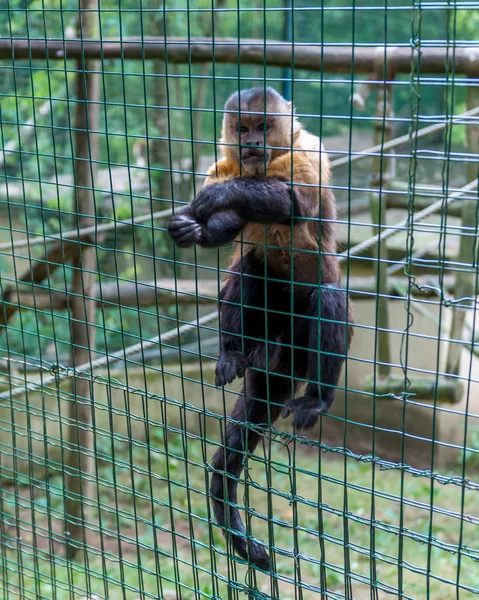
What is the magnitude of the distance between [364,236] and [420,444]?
198 cm

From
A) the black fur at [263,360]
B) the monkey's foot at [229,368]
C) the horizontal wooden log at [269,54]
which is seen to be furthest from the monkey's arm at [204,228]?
the horizontal wooden log at [269,54]

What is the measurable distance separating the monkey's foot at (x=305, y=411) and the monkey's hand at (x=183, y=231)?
65 centimetres

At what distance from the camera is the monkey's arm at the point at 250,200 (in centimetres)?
241

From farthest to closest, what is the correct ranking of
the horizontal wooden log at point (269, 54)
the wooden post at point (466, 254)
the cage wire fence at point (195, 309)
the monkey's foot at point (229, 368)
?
the cage wire fence at point (195, 309) < the wooden post at point (466, 254) < the horizontal wooden log at point (269, 54) < the monkey's foot at point (229, 368)

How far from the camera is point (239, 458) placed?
2.74m

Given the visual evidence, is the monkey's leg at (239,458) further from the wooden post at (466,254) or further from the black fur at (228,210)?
the wooden post at (466,254)

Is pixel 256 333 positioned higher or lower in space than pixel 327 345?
lower

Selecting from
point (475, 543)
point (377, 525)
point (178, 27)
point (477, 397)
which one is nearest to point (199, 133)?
point (178, 27)

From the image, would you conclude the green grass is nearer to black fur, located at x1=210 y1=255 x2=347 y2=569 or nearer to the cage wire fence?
the cage wire fence

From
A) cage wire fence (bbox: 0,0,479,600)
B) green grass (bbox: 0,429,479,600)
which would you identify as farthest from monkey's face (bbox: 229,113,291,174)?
green grass (bbox: 0,429,479,600)

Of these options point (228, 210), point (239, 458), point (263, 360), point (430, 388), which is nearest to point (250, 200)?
point (228, 210)

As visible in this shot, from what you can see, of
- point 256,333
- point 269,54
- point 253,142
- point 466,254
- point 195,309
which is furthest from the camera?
point 195,309

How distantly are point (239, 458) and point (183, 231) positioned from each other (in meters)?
0.88

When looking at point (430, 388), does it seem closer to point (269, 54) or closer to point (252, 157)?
point (269, 54)
